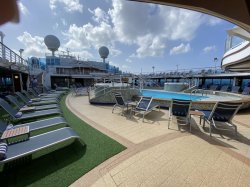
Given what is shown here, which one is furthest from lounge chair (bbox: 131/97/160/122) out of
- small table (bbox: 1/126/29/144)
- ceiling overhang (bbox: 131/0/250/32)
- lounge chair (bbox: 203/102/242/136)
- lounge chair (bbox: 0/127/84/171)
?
ceiling overhang (bbox: 131/0/250/32)

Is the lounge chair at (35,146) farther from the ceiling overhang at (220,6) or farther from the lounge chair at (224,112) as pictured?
the lounge chair at (224,112)

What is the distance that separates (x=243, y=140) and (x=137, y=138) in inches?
102

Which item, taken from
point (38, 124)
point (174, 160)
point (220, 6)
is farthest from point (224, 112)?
point (38, 124)

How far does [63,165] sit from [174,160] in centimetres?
198

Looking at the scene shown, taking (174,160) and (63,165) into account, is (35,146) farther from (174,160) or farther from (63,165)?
(174,160)

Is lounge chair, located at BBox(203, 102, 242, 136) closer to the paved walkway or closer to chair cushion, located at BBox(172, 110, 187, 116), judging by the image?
the paved walkway

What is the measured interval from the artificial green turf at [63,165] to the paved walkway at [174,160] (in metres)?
0.16

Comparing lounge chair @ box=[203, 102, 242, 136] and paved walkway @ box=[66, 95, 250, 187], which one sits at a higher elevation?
lounge chair @ box=[203, 102, 242, 136]

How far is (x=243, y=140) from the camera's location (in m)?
3.53

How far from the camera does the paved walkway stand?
7.09 feet

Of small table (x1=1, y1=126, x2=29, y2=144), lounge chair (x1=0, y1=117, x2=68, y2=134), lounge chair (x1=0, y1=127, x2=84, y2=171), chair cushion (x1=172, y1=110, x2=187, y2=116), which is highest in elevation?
chair cushion (x1=172, y1=110, x2=187, y2=116)

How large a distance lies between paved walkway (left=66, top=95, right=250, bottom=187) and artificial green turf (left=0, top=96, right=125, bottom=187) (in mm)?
162

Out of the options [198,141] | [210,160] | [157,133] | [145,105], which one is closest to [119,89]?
[145,105]

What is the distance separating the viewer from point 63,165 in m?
2.49
